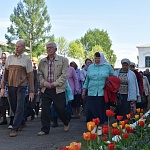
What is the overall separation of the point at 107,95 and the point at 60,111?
Answer: 1.06m

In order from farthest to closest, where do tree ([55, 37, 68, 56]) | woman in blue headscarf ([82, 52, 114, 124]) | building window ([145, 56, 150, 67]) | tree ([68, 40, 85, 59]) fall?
tree ([55, 37, 68, 56]) < tree ([68, 40, 85, 59]) < building window ([145, 56, 150, 67]) < woman in blue headscarf ([82, 52, 114, 124])

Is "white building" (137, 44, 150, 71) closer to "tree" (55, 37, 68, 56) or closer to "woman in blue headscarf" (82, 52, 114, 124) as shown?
"tree" (55, 37, 68, 56)

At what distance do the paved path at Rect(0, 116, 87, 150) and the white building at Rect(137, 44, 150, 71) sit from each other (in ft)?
242

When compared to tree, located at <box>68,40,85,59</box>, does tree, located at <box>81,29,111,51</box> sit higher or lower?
higher

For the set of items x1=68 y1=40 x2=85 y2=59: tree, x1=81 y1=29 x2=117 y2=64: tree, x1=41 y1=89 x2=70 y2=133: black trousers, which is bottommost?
x1=41 y1=89 x2=70 y2=133: black trousers

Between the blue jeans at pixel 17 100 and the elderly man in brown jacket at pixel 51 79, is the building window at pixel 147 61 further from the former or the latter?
the blue jeans at pixel 17 100

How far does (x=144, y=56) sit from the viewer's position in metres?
84.3

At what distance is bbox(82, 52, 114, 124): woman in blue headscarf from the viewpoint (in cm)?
800

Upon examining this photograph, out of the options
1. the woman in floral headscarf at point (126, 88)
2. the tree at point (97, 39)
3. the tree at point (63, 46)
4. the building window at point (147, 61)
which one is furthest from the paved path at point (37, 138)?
the tree at point (97, 39)

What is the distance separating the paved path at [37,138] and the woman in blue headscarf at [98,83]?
2.12 feet

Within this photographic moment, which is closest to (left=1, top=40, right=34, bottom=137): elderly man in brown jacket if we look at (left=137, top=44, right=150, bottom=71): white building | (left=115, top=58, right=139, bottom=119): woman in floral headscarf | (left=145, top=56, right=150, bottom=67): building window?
(left=115, top=58, right=139, bottom=119): woman in floral headscarf

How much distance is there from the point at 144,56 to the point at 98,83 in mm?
77759

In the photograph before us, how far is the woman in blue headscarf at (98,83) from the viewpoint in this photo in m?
8.00

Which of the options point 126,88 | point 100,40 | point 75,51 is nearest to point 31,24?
point 75,51
